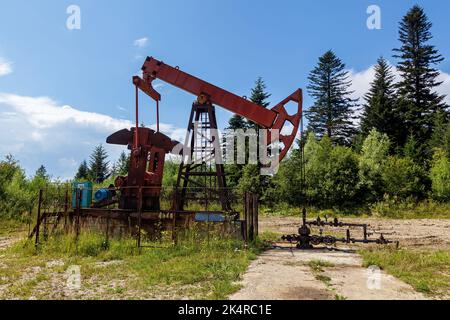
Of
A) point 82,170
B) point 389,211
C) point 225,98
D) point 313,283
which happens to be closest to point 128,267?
point 313,283

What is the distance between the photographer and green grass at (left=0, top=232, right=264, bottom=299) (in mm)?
4699

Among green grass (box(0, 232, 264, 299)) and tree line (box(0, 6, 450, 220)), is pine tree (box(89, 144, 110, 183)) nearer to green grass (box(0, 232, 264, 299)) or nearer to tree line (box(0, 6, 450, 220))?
tree line (box(0, 6, 450, 220))

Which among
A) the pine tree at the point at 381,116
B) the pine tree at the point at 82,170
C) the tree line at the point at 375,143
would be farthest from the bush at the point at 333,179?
the pine tree at the point at 82,170

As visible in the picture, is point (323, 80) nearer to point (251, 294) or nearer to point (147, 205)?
point (147, 205)

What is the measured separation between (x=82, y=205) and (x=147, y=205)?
1.83 metres

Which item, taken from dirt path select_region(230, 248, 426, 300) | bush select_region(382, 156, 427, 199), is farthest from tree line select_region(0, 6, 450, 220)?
dirt path select_region(230, 248, 426, 300)

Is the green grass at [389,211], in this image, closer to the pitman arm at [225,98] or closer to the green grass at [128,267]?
the pitman arm at [225,98]

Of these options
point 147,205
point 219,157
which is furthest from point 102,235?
point 219,157

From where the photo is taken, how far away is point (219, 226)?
26.4 ft

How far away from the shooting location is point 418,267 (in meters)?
6.19

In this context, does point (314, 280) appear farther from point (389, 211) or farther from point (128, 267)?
point (389, 211)

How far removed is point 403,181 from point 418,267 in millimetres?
16155

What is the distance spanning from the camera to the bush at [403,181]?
2067 cm
